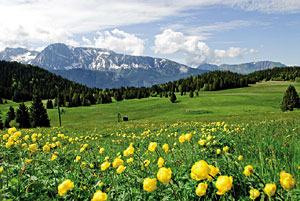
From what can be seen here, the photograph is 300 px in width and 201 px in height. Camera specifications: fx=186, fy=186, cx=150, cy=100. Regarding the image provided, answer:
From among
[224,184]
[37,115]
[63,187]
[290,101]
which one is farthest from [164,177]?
[290,101]

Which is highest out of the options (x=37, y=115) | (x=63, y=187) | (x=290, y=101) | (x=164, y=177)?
(x=164, y=177)

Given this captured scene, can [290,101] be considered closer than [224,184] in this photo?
No

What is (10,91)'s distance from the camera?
15825cm

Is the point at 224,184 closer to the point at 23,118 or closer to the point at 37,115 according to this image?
the point at 37,115

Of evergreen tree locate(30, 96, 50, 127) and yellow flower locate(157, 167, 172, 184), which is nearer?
yellow flower locate(157, 167, 172, 184)

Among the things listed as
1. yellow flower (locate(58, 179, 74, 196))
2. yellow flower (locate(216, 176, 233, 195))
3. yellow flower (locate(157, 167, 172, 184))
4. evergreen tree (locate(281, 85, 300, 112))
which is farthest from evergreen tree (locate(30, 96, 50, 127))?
evergreen tree (locate(281, 85, 300, 112))

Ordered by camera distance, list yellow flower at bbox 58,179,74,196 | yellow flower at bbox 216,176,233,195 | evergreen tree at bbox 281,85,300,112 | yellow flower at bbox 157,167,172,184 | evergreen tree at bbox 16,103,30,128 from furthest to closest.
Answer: evergreen tree at bbox 16,103,30,128
evergreen tree at bbox 281,85,300,112
yellow flower at bbox 58,179,74,196
yellow flower at bbox 157,167,172,184
yellow flower at bbox 216,176,233,195

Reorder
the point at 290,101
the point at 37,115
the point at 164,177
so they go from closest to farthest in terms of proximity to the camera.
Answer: the point at 164,177 < the point at 37,115 < the point at 290,101

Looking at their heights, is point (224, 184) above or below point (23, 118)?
above

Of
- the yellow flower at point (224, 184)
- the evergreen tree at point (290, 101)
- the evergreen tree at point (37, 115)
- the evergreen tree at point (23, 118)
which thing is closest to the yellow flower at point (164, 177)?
the yellow flower at point (224, 184)

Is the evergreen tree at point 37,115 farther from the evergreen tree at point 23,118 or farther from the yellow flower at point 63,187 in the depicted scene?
→ the yellow flower at point 63,187

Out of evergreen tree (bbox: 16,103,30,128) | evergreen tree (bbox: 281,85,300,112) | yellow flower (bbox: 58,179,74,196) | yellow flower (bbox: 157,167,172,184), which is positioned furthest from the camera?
evergreen tree (bbox: 16,103,30,128)

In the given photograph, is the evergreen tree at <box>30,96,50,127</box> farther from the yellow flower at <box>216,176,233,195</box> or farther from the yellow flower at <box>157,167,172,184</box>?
the yellow flower at <box>216,176,233,195</box>

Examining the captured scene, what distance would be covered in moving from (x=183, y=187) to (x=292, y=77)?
21626 centimetres
